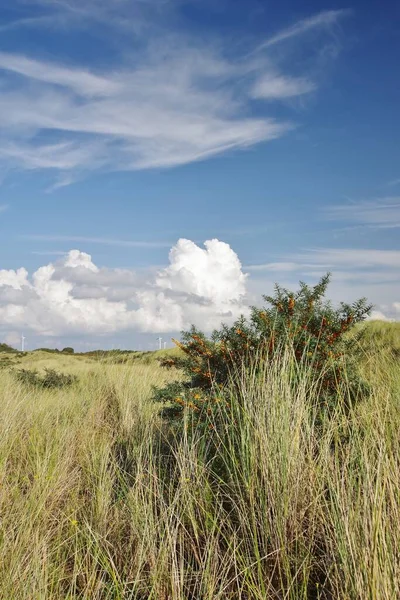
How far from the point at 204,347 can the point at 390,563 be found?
361 centimetres

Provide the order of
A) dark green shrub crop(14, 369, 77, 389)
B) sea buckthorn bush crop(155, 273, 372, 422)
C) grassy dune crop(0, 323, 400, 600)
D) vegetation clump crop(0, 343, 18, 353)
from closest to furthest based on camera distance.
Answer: grassy dune crop(0, 323, 400, 600)
sea buckthorn bush crop(155, 273, 372, 422)
dark green shrub crop(14, 369, 77, 389)
vegetation clump crop(0, 343, 18, 353)

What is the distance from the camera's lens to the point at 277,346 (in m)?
5.19

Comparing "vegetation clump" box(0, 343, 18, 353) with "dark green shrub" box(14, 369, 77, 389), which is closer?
"dark green shrub" box(14, 369, 77, 389)

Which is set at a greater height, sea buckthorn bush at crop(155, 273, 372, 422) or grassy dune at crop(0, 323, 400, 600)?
sea buckthorn bush at crop(155, 273, 372, 422)

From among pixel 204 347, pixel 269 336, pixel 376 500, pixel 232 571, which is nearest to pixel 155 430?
pixel 204 347

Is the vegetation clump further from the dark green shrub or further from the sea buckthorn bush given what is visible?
the sea buckthorn bush

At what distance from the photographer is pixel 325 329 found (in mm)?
5441

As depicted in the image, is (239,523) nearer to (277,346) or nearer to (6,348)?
(277,346)

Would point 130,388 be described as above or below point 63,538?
above

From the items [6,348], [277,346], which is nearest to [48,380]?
[277,346]

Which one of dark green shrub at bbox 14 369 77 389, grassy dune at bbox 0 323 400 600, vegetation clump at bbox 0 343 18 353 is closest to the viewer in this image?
grassy dune at bbox 0 323 400 600

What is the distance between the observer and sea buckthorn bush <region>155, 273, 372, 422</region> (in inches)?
204

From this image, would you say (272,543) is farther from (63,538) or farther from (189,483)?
(63,538)

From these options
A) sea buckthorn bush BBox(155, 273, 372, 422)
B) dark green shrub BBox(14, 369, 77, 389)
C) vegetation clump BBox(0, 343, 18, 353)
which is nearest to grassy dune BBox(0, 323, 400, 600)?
sea buckthorn bush BBox(155, 273, 372, 422)
